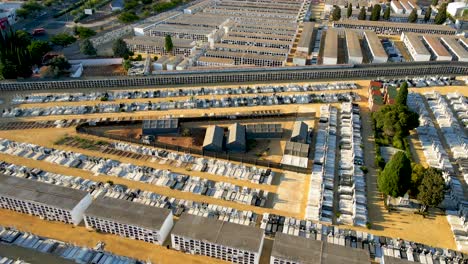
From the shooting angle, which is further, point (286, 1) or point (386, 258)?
point (286, 1)

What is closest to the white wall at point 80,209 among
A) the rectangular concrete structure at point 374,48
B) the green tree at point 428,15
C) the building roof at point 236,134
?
the building roof at point 236,134

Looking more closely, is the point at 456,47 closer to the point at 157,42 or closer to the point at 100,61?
the point at 157,42

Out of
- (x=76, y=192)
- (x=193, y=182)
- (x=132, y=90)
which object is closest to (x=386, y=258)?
(x=193, y=182)

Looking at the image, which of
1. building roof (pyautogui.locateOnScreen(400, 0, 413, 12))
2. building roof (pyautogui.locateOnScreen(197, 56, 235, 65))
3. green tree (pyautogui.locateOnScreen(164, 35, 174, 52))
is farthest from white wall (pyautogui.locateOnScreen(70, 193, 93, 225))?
building roof (pyautogui.locateOnScreen(400, 0, 413, 12))

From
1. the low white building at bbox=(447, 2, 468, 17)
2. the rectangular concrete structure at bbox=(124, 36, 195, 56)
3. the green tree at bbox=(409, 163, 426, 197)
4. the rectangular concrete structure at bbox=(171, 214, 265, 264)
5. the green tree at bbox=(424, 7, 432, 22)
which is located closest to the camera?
the rectangular concrete structure at bbox=(171, 214, 265, 264)

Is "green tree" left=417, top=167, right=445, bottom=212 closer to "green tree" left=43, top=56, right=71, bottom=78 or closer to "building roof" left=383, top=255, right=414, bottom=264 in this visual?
"building roof" left=383, top=255, right=414, bottom=264

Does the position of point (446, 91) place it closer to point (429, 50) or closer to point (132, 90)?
point (429, 50)

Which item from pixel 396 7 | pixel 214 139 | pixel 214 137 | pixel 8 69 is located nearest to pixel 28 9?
pixel 8 69
